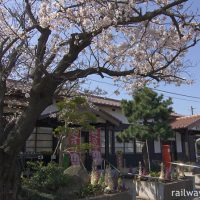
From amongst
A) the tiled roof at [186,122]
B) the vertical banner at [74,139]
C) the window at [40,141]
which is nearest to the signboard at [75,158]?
the vertical banner at [74,139]

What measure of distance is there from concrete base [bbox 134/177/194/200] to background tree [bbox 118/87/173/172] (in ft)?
15.6

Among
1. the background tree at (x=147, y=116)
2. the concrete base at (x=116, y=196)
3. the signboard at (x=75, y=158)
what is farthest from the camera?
the background tree at (x=147, y=116)

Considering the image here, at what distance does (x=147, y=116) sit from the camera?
16.9 m

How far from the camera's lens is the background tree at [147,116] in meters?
16.7

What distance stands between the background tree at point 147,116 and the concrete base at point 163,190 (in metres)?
4.75

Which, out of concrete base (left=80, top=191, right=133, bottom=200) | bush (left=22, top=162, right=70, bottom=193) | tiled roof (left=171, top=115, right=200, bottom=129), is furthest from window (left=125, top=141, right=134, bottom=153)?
bush (left=22, top=162, right=70, bottom=193)

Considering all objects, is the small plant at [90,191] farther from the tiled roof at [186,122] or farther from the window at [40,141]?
the tiled roof at [186,122]

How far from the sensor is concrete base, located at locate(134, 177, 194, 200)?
11.1 m

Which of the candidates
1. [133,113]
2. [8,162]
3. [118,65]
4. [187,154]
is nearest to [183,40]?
[118,65]

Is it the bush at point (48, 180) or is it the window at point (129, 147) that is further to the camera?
the window at point (129, 147)

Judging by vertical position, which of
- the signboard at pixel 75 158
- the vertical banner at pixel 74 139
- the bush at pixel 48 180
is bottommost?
the bush at pixel 48 180

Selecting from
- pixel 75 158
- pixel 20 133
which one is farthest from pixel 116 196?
pixel 75 158

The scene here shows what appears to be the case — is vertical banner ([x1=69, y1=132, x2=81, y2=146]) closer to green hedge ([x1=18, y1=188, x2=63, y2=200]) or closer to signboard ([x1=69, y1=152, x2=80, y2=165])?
signboard ([x1=69, y1=152, x2=80, y2=165])

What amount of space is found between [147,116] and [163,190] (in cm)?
621
